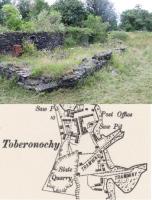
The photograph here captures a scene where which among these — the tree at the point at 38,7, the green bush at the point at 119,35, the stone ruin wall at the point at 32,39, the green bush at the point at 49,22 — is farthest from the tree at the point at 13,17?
the green bush at the point at 119,35

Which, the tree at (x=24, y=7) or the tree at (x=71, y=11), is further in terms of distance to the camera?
the tree at (x=24, y=7)

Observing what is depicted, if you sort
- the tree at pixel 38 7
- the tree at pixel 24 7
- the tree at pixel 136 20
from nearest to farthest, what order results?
the tree at pixel 136 20, the tree at pixel 38 7, the tree at pixel 24 7

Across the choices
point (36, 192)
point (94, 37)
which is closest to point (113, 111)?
point (36, 192)

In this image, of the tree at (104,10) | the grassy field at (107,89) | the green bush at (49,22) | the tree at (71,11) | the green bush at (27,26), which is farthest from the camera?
the green bush at (49,22)

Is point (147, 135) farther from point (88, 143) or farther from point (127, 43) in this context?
point (127, 43)

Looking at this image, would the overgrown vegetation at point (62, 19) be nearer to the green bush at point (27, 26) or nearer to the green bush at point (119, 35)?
the green bush at point (27, 26)

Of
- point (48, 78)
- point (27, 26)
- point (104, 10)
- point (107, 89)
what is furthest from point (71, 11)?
point (48, 78)

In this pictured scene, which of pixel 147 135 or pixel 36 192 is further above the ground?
pixel 147 135
